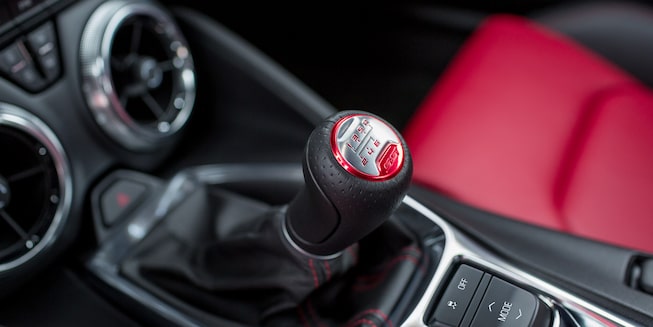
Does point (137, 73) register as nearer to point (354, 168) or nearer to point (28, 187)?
point (28, 187)

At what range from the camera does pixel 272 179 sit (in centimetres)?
98

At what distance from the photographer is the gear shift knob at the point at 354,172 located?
0.59 metres

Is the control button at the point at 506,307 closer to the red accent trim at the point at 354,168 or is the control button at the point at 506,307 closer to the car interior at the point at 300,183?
the car interior at the point at 300,183

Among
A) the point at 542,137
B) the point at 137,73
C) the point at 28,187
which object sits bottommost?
the point at 28,187

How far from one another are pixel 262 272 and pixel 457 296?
0.24 meters

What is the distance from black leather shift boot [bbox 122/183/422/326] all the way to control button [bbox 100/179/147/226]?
0.19 ft

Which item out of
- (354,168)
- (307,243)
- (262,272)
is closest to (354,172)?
(354,168)

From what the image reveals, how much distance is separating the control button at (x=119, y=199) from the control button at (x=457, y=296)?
51 centimetres

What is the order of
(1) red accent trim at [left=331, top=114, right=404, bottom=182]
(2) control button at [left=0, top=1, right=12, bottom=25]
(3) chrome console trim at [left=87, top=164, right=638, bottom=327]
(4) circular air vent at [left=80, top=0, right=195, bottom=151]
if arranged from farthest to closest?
(4) circular air vent at [left=80, top=0, right=195, bottom=151], (2) control button at [left=0, top=1, right=12, bottom=25], (3) chrome console trim at [left=87, top=164, right=638, bottom=327], (1) red accent trim at [left=331, top=114, right=404, bottom=182]

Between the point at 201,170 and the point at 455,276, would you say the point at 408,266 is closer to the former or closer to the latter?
the point at 455,276

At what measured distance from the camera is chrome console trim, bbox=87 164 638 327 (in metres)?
0.69

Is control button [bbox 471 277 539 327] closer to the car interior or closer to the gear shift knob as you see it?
the car interior

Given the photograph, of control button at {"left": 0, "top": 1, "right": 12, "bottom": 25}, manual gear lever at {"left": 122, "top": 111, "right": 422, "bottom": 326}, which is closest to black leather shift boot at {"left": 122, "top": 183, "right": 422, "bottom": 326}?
manual gear lever at {"left": 122, "top": 111, "right": 422, "bottom": 326}

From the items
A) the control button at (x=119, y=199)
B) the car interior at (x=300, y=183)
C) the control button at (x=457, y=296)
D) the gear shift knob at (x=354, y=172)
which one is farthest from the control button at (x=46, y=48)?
the control button at (x=457, y=296)
